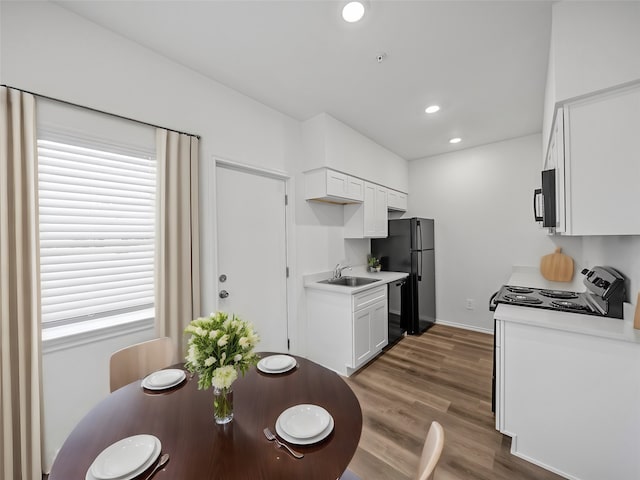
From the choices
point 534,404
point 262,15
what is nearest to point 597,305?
point 534,404

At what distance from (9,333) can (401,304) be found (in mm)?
3660

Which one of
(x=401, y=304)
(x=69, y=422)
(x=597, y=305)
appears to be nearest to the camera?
(x=69, y=422)

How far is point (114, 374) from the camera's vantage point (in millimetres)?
1427

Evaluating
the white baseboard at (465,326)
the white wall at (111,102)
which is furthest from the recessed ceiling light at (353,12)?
the white baseboard at (465,326)

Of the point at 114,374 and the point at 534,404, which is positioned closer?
the point at 114,374

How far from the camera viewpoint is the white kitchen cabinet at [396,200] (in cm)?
407

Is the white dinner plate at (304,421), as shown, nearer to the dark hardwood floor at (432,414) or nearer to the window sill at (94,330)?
the dark hardwood floor at (432,414)

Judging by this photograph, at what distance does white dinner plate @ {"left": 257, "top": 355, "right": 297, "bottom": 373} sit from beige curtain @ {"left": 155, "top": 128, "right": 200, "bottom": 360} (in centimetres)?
86

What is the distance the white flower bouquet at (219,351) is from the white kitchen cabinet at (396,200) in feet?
11.2

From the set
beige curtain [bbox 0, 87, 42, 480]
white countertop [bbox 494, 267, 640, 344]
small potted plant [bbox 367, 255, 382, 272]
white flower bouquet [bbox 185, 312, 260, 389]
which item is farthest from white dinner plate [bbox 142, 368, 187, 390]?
small potted plant [bbox 367, 255, 382, 272]

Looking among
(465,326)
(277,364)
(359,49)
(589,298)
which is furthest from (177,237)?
(465,326)

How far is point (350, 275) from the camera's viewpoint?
143 inches

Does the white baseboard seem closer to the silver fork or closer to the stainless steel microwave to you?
the stainless steel microwave

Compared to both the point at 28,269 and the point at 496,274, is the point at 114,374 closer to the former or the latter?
the point at 28,269
